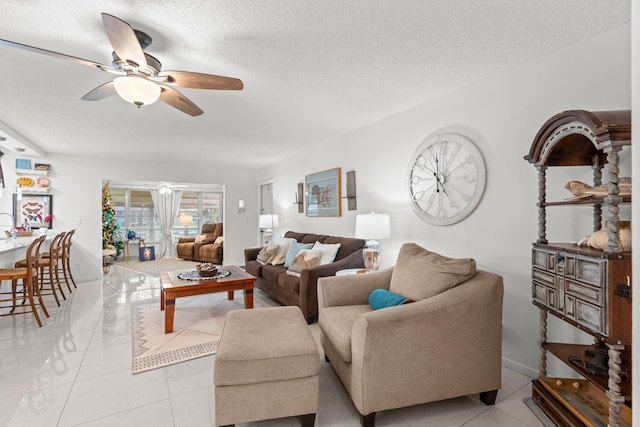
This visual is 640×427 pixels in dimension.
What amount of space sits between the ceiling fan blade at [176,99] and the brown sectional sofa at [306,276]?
1.91 metres

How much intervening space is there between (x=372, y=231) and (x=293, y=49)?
1830 millimetres

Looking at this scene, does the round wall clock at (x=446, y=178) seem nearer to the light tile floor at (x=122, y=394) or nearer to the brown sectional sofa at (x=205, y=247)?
the light tile floor at (x=122, y=394)

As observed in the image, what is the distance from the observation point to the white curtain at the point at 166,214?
899cm

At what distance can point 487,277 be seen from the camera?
1.90 metres

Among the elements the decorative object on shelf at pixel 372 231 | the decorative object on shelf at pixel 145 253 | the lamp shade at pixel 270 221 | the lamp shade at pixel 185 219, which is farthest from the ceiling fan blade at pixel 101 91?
the lamp shade at pixel 185 219

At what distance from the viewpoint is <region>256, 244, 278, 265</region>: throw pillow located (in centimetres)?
459

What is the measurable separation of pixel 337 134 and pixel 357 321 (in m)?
3.14

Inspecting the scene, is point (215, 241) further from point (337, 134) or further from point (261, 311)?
point (261, 311)

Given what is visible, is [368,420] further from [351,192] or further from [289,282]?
[351,192]

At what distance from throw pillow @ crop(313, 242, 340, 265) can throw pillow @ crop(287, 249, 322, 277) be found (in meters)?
0.06

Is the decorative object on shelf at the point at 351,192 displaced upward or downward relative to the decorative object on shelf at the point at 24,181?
downward

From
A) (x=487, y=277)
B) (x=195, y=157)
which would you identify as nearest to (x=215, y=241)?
(x=195, y=157)

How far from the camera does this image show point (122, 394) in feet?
6.62

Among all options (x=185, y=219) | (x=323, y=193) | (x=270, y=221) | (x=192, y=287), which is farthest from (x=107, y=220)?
(x=323, y=193)
